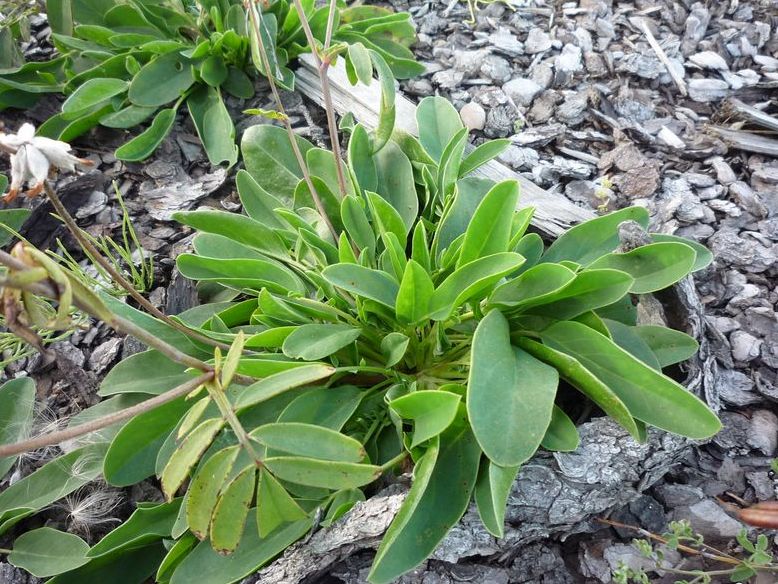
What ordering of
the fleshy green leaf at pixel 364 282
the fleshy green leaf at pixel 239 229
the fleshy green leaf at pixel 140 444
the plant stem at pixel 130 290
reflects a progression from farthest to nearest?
the fleshy green leaf at pixel 239 229
the fleshy green leaf at pixel 140 444
the fleshy green leaf at pixel 364 282
the plant stem at pixel 130 290

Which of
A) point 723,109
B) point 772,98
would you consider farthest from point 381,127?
point 772,98

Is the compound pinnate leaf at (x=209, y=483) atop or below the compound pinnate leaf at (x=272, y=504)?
atop

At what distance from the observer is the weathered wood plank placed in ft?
6.65

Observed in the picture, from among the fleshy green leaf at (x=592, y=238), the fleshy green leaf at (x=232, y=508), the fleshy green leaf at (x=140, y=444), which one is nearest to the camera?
the fleshy green leaf at (x=232, y=508)

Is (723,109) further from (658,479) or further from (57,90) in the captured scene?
(57,90)

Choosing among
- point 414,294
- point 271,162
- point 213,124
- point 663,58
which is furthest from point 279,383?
point 663,58

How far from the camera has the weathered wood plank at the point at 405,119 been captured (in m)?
2.03

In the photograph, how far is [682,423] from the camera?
1.33 m

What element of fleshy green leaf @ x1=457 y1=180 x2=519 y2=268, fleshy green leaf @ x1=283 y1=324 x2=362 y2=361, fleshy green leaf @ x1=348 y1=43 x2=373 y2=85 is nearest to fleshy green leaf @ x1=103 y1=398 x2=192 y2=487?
fleshy green leaf @ x1=283 y1=324 x2=362 y2=361

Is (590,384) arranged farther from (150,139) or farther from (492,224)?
(150,139)

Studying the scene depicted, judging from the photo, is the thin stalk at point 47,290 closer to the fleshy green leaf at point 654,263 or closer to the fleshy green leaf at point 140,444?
the fleshy green leaf at point 140,444

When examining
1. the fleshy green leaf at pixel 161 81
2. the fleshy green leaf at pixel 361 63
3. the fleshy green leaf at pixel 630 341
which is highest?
the fleshy green leaf at pixel 361 63

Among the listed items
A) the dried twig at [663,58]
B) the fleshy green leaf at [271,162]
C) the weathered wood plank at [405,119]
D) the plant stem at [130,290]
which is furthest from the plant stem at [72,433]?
the dried twig at [663,58]

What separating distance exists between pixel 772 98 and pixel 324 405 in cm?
211
